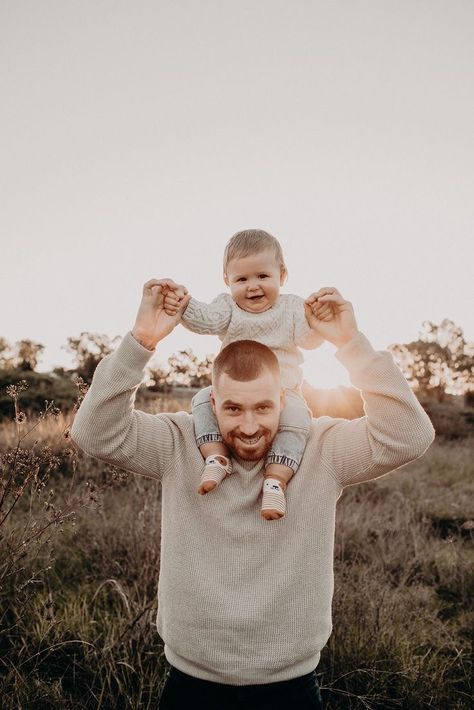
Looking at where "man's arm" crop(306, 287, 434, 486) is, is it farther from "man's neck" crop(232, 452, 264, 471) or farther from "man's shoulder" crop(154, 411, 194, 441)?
"man's shoulder" crop(154, 411, 194, 441)

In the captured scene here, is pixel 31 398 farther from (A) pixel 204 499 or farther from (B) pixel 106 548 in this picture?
(A) pixel 204 499

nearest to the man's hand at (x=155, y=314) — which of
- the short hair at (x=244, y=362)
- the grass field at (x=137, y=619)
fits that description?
the short hair at (x=244, y=362)

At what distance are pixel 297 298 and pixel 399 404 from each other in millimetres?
757

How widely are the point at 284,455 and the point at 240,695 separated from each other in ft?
2.77

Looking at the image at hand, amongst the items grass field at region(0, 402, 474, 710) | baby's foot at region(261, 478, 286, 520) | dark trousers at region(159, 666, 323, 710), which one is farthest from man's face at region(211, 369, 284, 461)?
grass field at region(0, 402, 474, 710)

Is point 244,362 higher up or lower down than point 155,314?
lower down

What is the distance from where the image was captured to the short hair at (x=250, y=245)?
7.60ft

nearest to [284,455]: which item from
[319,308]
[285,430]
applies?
[285,430]

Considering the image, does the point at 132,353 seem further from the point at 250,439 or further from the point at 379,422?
the point at 379,422

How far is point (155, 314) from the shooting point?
6.58 feet

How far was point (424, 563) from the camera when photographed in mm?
5582

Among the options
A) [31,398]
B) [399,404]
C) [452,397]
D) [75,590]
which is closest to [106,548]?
[75,590]

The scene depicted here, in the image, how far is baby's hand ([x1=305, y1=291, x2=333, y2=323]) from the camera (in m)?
2.02

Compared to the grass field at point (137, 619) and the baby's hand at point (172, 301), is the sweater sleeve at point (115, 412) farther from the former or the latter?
the grass field at point (137, 619)
